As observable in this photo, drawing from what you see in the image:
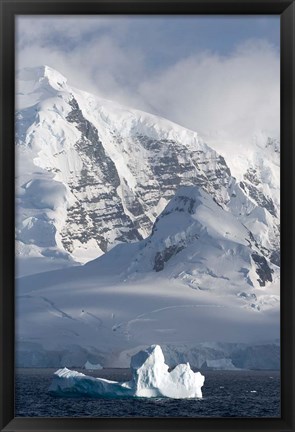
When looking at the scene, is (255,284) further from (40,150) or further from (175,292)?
(40,150)

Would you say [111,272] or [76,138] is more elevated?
[76,138]

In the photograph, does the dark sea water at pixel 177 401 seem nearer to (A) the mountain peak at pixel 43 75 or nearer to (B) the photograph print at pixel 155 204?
(B) the photograph print at pixel 155 204

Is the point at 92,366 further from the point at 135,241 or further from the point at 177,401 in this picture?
the point at 177,401

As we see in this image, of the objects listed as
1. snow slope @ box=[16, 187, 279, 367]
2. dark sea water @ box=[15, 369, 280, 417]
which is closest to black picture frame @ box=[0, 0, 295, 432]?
dark sea water @ box=[15, 369, 280, 417]

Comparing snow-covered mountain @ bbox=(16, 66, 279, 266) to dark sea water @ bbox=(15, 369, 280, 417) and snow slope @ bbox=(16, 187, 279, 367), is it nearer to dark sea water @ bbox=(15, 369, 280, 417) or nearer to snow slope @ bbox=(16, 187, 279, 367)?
snow slope @ bbox=(16, 187, 279, 367)
